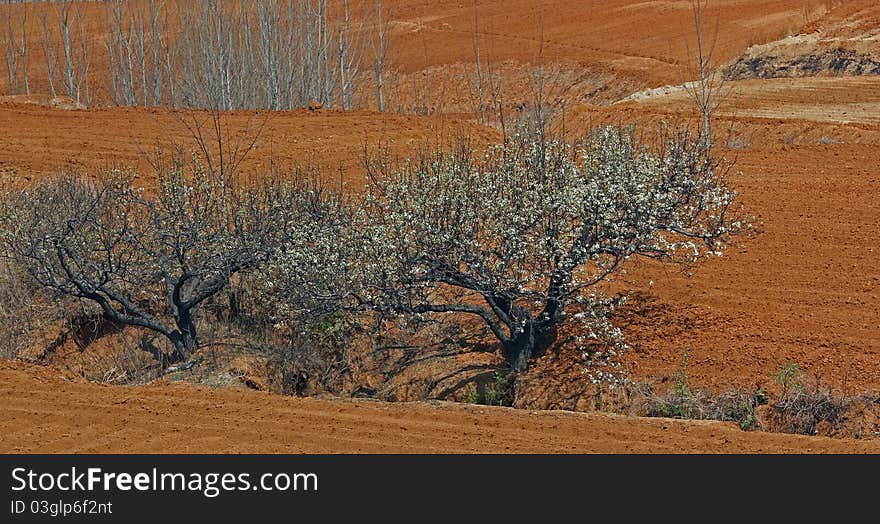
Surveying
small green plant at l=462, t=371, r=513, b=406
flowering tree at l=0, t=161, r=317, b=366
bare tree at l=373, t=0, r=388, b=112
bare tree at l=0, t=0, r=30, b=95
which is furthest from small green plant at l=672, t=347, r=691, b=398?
bare tree at l=0, t=0, r=30, b=95

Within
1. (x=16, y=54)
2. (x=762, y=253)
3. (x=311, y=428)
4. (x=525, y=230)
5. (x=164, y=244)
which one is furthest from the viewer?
(x=16, y=54)

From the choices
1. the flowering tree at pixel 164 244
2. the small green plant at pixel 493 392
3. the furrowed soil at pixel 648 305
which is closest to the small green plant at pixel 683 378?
the furrowed soil at pixel 648 305

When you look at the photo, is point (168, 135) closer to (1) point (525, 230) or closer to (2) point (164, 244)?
(2) point (164, 244)

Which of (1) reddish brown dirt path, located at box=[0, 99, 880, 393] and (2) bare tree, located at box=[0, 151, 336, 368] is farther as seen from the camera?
(2) bare tree, located at box=[0, 151, 336, 368]

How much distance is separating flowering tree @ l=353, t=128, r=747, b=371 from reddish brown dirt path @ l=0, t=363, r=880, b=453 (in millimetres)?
2200

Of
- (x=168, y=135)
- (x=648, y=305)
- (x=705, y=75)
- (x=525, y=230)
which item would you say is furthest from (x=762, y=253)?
(x=705, y=75)

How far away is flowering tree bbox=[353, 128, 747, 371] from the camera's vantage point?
15688 millimetres

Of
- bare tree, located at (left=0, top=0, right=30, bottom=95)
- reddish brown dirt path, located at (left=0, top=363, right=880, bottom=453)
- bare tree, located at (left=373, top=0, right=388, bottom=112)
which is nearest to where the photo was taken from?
reddish brown dirt path, located at (left=0, top=363, right=880, bottom=453)

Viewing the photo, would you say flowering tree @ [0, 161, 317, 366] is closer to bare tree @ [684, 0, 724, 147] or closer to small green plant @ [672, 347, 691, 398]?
small green plant @ [672, 347, 691, 398]

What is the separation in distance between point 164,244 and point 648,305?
A: 743 centimetres

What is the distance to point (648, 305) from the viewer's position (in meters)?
17.7

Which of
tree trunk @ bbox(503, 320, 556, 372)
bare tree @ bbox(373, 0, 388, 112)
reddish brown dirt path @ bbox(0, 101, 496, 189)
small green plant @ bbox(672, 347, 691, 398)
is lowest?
small green plant @ bbox(672, 347, 691, 398)

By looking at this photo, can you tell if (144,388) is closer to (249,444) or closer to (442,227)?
(249,444)

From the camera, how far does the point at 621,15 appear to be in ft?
182
